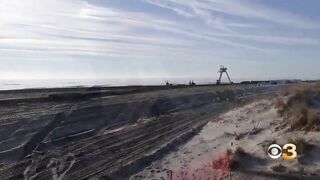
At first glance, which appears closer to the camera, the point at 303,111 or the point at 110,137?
the point at 303,111

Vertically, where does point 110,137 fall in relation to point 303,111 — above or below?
below

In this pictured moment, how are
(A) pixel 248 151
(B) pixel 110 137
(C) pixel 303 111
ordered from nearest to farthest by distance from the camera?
(A) pixel 248 151 → (C) pixel 303 111 → (B) pixel 110 137

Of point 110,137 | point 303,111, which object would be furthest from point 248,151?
point 110,137

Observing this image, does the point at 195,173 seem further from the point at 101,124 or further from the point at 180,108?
the point at 180,108

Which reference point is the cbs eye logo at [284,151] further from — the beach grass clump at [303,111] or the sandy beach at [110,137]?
the beach grass clump at [303,111]

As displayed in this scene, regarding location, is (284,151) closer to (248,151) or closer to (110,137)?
(248,151)

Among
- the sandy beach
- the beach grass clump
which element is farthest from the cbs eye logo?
the beach grass clump

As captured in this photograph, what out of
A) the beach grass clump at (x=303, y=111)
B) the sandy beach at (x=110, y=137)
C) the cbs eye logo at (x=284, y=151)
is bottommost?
the sandy beach at (x=110, y=137)

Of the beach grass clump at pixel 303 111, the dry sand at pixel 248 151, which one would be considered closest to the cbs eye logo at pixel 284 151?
the dry sand at pixel 248 151

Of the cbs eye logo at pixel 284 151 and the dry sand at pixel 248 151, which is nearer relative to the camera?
the cbs eye logo at pixel 284 151

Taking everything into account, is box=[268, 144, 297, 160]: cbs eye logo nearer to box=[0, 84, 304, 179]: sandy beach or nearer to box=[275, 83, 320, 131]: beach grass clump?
box=[0, 84, 304, 179]: sandy beach

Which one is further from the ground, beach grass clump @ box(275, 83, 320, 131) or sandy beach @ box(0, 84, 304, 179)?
beach grass clump @ box(275, 83, 320, 131)

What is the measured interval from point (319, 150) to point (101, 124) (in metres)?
17.8

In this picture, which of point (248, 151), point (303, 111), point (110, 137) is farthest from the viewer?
Answer: point (110, 137)
